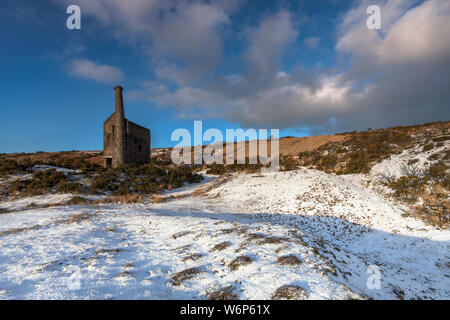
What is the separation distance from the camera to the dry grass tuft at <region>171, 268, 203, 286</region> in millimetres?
4188

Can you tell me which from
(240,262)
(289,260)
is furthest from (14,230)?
(289,260)

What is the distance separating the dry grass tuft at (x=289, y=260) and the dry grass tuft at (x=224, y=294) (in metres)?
1.62

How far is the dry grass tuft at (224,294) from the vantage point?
3.61 metres

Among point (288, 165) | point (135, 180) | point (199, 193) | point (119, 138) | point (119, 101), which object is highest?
point (119, 101)

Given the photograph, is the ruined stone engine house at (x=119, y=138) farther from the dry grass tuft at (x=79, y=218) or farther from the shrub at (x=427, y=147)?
the shrub at (x=427, y=147)

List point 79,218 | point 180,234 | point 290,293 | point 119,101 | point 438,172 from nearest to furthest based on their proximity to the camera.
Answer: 1. point 290,293
2. point 180,234
3. point 79,218
4. point 438,172
5. point 119,101

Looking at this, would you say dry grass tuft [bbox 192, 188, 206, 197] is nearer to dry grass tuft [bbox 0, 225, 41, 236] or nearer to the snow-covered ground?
the snow-covered ground

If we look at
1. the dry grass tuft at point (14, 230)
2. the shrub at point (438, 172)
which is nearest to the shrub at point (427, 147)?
the shrub at point (438, 172)

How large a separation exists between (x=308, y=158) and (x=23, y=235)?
29.4 meters

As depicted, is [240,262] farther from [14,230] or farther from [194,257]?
[14,230]

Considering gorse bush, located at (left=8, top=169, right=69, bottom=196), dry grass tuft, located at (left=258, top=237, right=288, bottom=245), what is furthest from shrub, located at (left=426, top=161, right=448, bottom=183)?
gorse bush, located at (left=8, top=169, right=69, bottom=196)

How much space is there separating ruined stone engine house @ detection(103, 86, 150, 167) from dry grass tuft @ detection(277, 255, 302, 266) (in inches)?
989

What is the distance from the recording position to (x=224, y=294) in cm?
370

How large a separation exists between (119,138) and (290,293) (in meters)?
27.1
